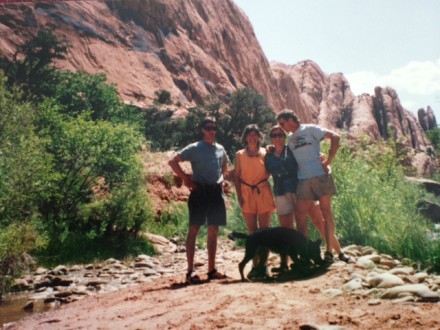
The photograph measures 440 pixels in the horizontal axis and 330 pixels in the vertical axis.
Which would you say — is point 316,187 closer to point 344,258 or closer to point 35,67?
point 344,258

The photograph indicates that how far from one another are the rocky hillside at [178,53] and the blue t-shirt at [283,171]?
23.8m

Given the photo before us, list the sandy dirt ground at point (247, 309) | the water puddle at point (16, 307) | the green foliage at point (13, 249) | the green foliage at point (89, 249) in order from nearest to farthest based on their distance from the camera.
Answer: the sandy dirt ground at point (247, 309)
the water puddle at point (16, 307)
the green foliage at point (13, 249)
the green foliage at point (89, 249)

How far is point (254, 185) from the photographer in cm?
579

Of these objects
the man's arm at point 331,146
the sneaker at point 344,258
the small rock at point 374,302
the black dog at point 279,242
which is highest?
the man's arm at point 331,146

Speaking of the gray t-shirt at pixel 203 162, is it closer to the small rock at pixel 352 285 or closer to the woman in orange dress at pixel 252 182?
the woman in orange dress at pixel 252 182

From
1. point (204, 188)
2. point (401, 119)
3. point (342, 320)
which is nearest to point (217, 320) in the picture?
point (342, 320)

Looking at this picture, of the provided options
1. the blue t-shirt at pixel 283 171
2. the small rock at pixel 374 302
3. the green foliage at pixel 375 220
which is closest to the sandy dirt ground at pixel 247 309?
the small rock at pixel 374 302

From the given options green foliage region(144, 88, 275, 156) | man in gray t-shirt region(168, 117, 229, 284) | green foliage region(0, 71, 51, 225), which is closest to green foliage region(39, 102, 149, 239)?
green foliage region(0, 71, 51, 225)

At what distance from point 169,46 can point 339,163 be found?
41019 mm

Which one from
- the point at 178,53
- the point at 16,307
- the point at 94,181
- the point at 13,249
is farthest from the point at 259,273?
the point at 178,53

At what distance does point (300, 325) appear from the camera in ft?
11.3

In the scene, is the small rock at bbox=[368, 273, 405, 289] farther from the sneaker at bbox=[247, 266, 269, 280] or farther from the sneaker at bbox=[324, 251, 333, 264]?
the sneaker at bbox=[247, 266, 269, 280]

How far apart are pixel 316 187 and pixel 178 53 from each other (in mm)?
46105

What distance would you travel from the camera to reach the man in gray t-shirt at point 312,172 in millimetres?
5496
